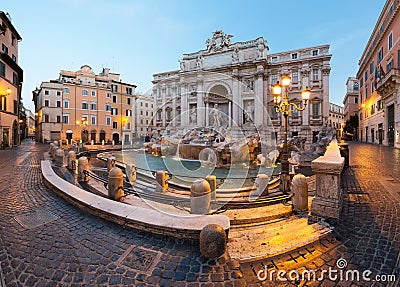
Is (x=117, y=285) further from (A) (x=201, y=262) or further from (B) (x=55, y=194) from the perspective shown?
(B) (x=55, y=194)

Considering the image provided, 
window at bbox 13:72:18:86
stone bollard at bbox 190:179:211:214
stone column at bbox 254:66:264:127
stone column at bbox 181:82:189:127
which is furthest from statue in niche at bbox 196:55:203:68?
stone bollard at bbox 190:179:211:214

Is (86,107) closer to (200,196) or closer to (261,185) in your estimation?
(261,185)

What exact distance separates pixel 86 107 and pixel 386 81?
4674 centimetres

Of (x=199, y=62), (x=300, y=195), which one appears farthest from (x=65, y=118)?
(x=300, y=195)

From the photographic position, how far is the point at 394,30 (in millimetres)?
21125

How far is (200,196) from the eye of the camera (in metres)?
4.96

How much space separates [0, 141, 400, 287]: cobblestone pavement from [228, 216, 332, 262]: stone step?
0.37ft

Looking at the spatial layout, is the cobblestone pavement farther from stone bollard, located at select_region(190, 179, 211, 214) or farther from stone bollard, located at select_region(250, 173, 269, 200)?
stone bollard, located at select_region(250, 173, 269, 200)

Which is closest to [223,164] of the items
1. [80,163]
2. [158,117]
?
[80,163]

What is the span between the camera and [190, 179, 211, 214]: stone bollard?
16.2 ft

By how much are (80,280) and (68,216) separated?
2.54 m

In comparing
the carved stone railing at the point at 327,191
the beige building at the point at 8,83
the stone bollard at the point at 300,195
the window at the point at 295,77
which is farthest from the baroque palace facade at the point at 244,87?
the carved stone railing at the point at 327,191

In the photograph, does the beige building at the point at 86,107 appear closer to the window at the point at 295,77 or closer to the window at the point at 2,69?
the window at the point at 2,69

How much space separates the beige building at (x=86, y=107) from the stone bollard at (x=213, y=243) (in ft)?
115
